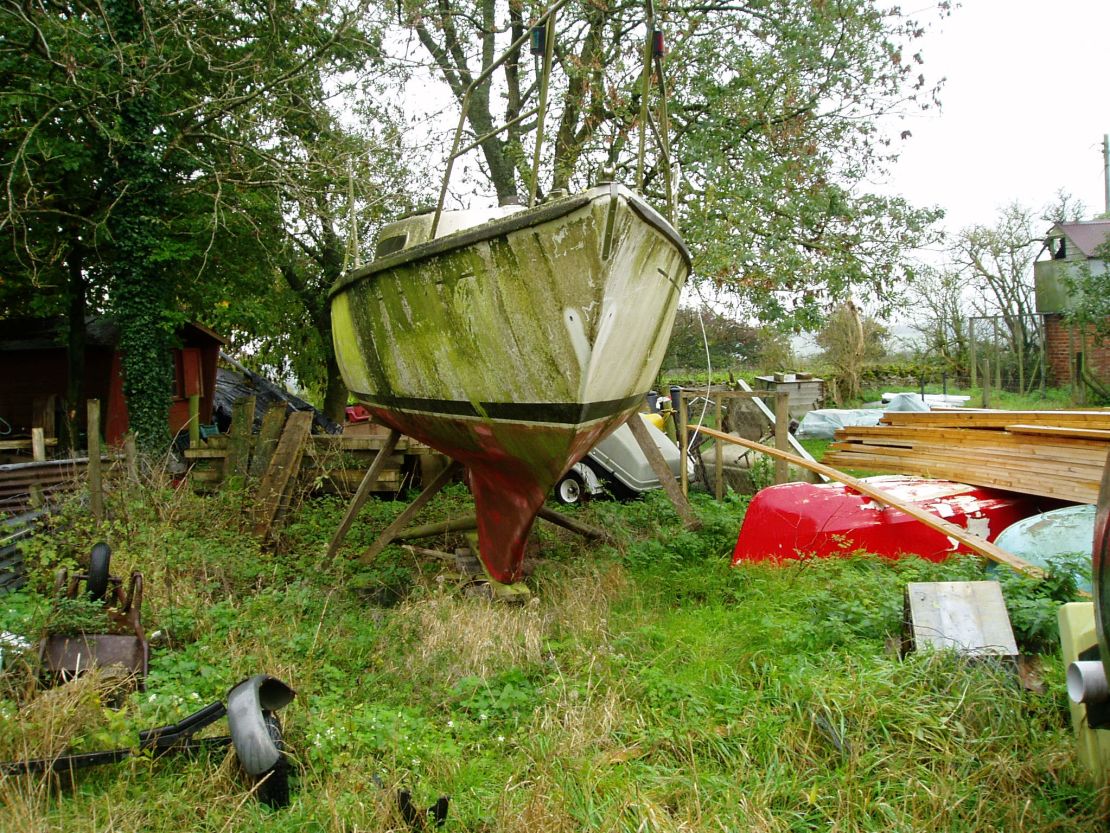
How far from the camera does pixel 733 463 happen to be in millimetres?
9344

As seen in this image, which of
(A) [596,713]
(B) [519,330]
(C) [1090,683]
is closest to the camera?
(C) [1090,683]

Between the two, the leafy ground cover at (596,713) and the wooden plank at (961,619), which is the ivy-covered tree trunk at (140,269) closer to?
the leafy ground cover at (596,713)

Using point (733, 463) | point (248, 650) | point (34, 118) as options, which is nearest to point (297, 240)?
point (34, 118)

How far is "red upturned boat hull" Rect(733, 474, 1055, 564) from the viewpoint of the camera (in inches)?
212

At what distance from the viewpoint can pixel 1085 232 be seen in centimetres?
2255

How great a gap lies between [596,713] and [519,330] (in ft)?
6.89

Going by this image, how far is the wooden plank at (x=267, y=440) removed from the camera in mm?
7871

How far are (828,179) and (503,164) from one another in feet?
16.7

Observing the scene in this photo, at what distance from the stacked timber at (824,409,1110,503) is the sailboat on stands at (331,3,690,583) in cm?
270

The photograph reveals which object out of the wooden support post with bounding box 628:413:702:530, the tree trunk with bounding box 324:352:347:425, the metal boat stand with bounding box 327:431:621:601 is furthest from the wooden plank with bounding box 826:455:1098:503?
the tree trunk with bounding box 324:352:347:425

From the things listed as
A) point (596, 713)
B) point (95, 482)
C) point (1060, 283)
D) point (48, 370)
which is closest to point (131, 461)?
point (95, 482)

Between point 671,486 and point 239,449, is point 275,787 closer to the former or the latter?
point 671,486

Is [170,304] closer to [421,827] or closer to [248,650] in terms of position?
[248,650]

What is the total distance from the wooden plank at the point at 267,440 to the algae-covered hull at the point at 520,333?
2.56 m
